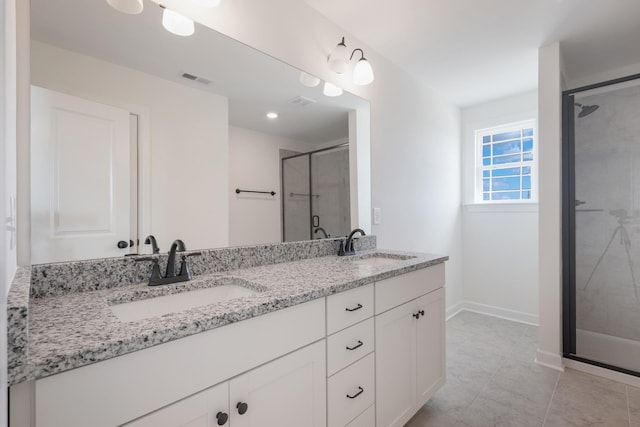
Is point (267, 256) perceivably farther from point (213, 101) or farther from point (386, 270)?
point (213, 101)

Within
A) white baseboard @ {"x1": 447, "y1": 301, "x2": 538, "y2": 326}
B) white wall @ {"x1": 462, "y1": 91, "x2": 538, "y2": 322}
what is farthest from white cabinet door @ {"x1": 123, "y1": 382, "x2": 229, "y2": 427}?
white wall @ {"x1": 462, "y1": 91, "x2": 538, "y2": 322}

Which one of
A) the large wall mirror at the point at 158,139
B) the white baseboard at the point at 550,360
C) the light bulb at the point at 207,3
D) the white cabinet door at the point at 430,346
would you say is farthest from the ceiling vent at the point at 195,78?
the white baseboard at the point at 550,360

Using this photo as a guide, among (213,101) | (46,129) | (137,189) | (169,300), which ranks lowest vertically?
(169,300)

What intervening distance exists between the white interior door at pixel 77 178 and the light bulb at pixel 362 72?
4.45 feet

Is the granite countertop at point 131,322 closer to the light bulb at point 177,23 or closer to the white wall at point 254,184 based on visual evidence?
the white wall at point 254,184

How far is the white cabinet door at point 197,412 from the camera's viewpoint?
0.71 m

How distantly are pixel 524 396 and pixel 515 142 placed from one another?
250cm

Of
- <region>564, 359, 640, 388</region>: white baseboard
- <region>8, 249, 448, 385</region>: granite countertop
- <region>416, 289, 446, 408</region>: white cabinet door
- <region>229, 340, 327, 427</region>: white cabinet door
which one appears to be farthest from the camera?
<region>564, 359, 640, 388</region>: white baseboard

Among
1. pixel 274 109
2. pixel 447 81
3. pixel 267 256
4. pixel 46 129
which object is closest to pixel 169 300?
pixel 267 256

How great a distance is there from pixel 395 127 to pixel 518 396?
6.68 ft

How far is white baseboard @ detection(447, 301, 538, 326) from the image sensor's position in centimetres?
314

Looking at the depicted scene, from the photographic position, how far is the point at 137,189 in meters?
1.17

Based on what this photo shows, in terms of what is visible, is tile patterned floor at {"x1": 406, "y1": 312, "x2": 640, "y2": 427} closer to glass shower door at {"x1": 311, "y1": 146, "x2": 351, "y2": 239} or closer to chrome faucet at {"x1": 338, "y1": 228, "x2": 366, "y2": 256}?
chrome faucet at {"x1": 338, "y1": 228, "x2": 366, "y2": 256}

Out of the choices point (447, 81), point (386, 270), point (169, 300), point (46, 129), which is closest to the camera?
point (46, 129)
